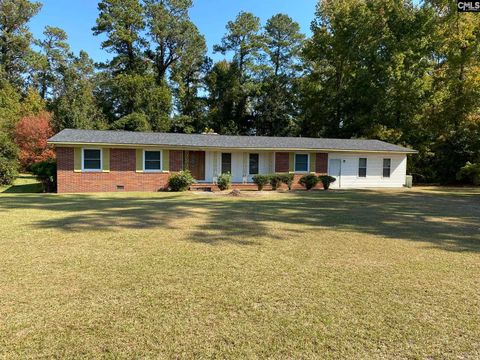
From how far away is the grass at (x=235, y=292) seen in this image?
3.03 meters

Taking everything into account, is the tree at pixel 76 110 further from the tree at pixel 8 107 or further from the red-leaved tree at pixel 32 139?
the tree at pixel 8 107

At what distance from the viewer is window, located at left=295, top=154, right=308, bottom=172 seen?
22.2 metres

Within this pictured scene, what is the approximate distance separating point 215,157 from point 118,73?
22.2m

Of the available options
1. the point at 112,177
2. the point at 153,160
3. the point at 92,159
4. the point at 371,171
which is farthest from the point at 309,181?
the point at 92,159

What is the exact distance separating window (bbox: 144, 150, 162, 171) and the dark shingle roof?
0.65m

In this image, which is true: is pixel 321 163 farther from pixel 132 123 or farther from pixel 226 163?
pixel 132 123

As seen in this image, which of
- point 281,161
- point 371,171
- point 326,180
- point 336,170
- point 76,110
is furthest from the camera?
point 76,110

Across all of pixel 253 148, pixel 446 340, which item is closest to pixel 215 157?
pixel 253 148

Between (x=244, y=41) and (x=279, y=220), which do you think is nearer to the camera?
(x=279, y=220)

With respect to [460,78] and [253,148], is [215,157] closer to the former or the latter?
[253,148]

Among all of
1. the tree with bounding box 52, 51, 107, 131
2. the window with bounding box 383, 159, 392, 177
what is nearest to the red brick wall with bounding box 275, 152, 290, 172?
the window with bounding box 383, 159, 392, 177

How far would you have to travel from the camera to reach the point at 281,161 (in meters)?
21.8

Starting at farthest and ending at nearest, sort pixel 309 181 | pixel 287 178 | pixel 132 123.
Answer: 1. pixel 132 123
2. pixel 309 181
3. pixel 287 178

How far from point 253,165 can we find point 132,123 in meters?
16.1
